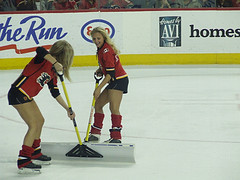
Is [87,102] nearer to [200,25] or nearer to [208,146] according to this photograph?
[208,146]

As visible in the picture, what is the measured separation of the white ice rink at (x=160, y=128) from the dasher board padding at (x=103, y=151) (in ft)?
0.25

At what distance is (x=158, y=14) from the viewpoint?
38.5 feet

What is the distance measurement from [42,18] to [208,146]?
24.0ft

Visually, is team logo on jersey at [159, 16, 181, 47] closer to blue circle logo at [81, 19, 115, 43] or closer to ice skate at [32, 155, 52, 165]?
blue circle logo at [81, 19, 115, 43]

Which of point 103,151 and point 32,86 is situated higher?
point 32,86

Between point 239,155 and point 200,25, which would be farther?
point 200,25

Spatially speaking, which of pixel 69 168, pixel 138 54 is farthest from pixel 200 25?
pixel 69 168

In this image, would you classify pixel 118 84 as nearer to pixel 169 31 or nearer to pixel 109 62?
pixel 109 62

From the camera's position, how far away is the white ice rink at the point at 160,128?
3912 millimetres

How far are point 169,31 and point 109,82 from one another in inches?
291

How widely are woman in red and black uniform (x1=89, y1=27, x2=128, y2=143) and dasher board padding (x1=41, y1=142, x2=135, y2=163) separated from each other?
281 millimetres

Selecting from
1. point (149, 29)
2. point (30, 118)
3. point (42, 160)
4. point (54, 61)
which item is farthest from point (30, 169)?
point (149, 29)

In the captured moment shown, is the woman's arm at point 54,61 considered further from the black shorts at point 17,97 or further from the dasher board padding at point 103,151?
the dasher board padding at point 103,151

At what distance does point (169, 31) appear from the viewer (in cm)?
1170
